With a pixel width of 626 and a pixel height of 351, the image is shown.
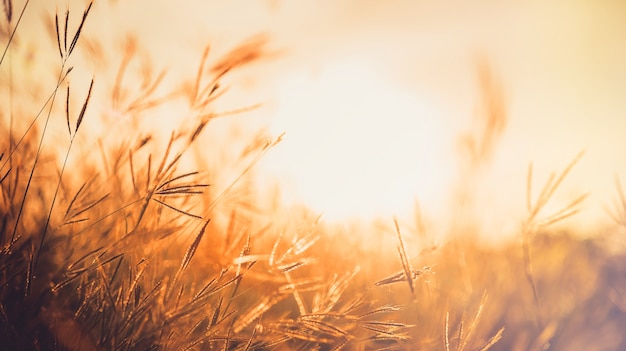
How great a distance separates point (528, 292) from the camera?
2.06m

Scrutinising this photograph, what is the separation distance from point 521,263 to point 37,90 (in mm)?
2106

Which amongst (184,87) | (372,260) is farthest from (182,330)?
(372,260)

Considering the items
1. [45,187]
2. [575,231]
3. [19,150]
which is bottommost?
[575,231]

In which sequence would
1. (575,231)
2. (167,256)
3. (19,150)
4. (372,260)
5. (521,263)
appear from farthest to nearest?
(575,231)
(521,263)
(372,260)
(167,256)
(19,150)

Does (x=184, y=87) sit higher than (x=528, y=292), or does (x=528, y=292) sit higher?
(x=184, y=87)

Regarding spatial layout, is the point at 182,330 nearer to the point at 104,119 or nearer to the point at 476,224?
the point at 104,119

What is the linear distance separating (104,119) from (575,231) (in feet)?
10.0

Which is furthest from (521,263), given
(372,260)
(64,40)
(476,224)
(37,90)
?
(37,90)

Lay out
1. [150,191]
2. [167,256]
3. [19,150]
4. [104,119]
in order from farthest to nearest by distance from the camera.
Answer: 1. [104,119]
2. [167,256]
3. [19,150]
4. [150,191]

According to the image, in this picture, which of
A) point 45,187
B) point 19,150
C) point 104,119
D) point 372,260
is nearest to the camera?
point 19,150

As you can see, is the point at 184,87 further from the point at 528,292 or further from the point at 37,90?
the point at 528,292

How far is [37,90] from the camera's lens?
164cm

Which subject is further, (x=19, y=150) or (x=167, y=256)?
(x=167, y=256)

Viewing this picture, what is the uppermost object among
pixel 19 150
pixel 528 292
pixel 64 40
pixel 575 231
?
pixel 64 40
